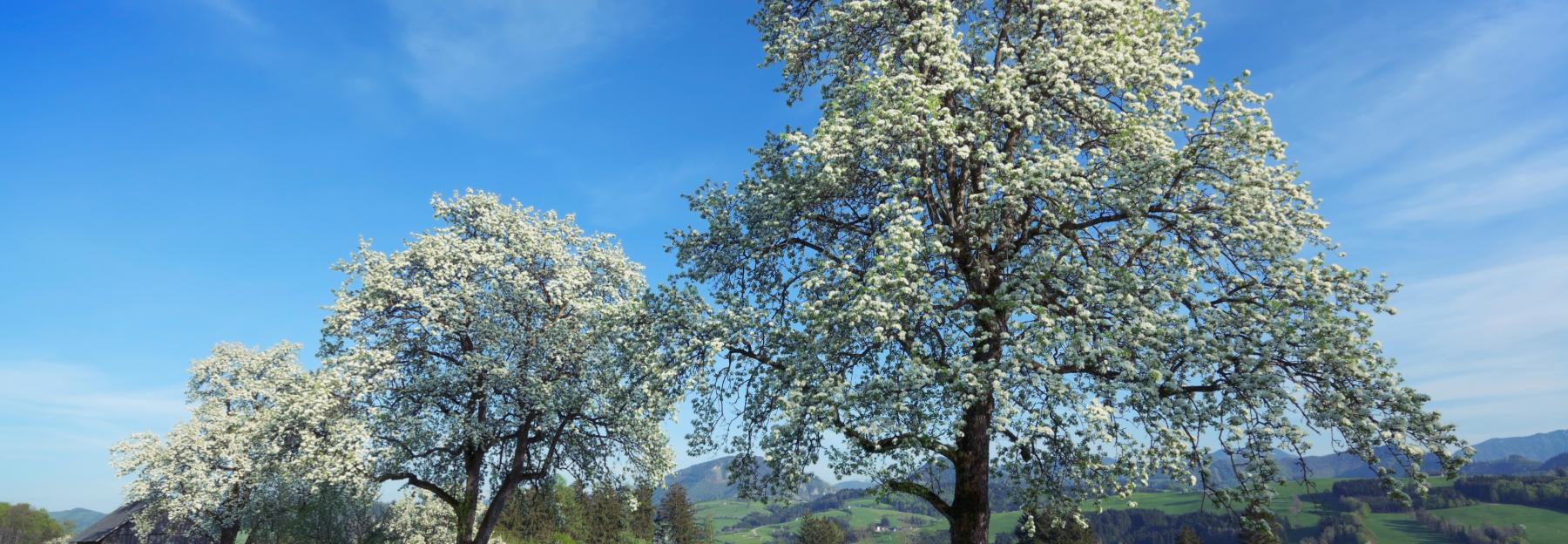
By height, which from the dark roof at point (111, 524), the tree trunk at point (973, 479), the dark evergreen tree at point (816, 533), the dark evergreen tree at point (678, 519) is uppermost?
the tree trunk at point (973, 479)

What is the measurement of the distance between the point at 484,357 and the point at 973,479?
18588mm

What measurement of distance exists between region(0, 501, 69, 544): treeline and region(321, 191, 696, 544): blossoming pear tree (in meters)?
166

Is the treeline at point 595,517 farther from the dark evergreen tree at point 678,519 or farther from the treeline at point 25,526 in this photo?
the treeline at point 25,526

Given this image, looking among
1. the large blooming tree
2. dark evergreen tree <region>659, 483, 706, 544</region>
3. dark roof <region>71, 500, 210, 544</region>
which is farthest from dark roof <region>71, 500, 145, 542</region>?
the large blooming tree

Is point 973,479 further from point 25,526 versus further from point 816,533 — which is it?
point 25,526

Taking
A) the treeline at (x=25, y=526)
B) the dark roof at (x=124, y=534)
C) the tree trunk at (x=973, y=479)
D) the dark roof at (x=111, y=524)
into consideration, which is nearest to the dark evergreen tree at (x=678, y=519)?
the dark roof at (x=124, y=534)

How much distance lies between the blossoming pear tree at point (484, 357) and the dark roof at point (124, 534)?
1924 inches

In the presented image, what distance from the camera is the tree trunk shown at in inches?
612

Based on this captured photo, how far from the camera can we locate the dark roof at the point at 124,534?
2520 inches

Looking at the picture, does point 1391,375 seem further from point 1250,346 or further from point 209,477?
point 209,477

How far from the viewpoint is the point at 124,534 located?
225 feet

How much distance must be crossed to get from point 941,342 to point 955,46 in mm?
6015

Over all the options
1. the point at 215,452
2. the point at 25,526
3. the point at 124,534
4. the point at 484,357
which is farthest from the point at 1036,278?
the point at 25,526

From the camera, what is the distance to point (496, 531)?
4722 centimetres
